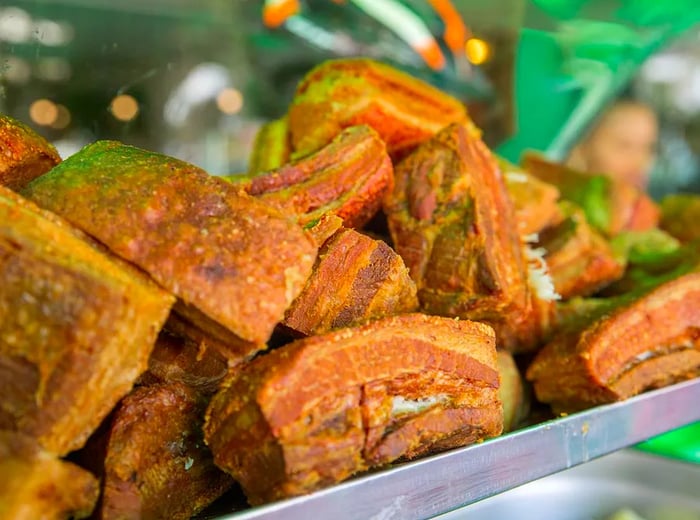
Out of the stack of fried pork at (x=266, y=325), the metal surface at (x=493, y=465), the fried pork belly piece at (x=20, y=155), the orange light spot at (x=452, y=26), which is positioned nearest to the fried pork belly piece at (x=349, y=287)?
the stack of fried pork at (x=266, y=325)

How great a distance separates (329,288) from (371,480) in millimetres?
334

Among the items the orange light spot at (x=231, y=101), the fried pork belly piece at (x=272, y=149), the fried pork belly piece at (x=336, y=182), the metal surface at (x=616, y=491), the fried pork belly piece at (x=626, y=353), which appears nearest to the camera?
the fried pork belly piece at (x=336, y=182)

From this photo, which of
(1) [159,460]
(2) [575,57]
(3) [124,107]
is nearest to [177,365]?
(1) [159,460]

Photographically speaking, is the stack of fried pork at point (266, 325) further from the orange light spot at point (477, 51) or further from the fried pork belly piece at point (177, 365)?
the orange light spot at point (477, 51)

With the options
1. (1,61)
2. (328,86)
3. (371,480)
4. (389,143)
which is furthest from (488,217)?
(1,61)

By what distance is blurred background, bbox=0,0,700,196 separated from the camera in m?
1.72

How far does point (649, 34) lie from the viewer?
3.50 m

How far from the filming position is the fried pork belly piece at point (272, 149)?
170 centimetres

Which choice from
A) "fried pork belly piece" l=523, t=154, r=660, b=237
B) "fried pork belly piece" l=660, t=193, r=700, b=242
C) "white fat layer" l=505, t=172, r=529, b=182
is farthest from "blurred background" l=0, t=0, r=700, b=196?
"white fat layer" l=505, t=172, r=529, b=182

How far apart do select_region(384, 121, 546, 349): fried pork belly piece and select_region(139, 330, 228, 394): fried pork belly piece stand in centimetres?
51

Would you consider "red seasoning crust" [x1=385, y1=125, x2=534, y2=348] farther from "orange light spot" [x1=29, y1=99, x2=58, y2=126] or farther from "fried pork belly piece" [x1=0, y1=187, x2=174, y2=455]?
"orange light spot" [x1=29, y1=99, x2=58, y2=126]

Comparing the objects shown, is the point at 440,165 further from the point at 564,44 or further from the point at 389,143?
the point at 564,44

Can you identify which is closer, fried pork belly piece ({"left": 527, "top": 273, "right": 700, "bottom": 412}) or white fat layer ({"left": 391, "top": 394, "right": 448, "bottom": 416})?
white fat layer ({"left": 391, "top": 394, "right": 448, "bottom": 416})

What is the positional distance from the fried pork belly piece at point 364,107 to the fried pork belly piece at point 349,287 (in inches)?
16.5
